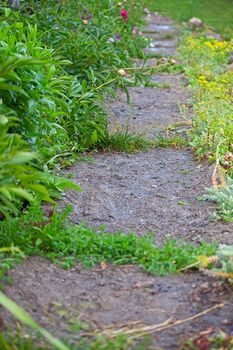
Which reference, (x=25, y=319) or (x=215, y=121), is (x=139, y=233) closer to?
(x=25, y=319)

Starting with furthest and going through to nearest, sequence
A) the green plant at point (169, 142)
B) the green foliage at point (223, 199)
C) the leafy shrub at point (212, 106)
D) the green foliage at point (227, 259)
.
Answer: the green plant at point (169, 142) < the leafy shrub at point (212, 106) < the green foliage at point (223, 199) < the green foliage at point (227, 259)

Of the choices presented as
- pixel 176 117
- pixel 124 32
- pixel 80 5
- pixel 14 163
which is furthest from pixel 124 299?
pixel 124 32

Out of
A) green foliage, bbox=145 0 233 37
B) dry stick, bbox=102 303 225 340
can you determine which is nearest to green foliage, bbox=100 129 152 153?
dry stick, bbox=102 303 225 340

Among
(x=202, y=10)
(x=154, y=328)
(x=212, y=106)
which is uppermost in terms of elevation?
(x=154, y=328)

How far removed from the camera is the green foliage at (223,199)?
3934 millimetres

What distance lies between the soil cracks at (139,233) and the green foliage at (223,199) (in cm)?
6

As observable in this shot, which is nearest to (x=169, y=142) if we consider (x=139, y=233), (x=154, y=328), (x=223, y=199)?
(x=223, y=199)

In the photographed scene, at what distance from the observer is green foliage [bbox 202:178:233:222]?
12.9ft

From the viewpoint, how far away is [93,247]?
3.38 metres

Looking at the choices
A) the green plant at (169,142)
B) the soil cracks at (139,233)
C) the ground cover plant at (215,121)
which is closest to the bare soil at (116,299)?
the soil cracks at (139,233)

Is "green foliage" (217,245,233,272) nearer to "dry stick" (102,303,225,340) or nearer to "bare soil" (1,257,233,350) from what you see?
"bare soil" (1,257,233,350)

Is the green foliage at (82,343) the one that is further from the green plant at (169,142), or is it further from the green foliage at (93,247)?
the green plant at (169,142)

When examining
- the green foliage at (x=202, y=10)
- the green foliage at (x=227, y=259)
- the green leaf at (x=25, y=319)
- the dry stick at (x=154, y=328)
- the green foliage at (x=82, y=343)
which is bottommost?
the green foliage at (x=202, y=10)

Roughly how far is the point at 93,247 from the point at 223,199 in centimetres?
106
